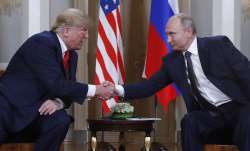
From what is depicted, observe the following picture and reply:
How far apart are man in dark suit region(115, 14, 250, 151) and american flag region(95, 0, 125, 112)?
4.58 feet

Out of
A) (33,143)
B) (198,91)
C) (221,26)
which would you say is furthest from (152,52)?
(33,143)

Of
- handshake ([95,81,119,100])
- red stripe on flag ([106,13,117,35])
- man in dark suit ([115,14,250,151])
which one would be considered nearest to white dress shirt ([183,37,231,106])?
man in dark suit ([115,14,250,151])

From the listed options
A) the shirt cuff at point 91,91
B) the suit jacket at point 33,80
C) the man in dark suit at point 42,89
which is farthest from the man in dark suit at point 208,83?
the suit jacket at point 33,80

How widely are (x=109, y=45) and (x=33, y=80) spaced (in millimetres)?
1850

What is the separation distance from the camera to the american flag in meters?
5.79

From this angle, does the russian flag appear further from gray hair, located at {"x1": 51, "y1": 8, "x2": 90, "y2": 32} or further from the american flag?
gray hair, located at {"x1": 51, "y1": 8, "x2": 90, "y2": 32}

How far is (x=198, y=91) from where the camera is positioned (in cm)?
421

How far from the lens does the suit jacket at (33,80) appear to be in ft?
13.2

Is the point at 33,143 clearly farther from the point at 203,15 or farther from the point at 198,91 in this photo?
the point at 203,15

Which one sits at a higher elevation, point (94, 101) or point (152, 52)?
point (152, 52)

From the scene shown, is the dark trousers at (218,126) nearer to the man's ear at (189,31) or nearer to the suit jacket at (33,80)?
the man's ear at (189,31)

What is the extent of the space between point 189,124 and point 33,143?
105 cm

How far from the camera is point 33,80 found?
13.5 ft

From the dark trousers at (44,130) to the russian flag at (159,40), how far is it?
7.18 ft
